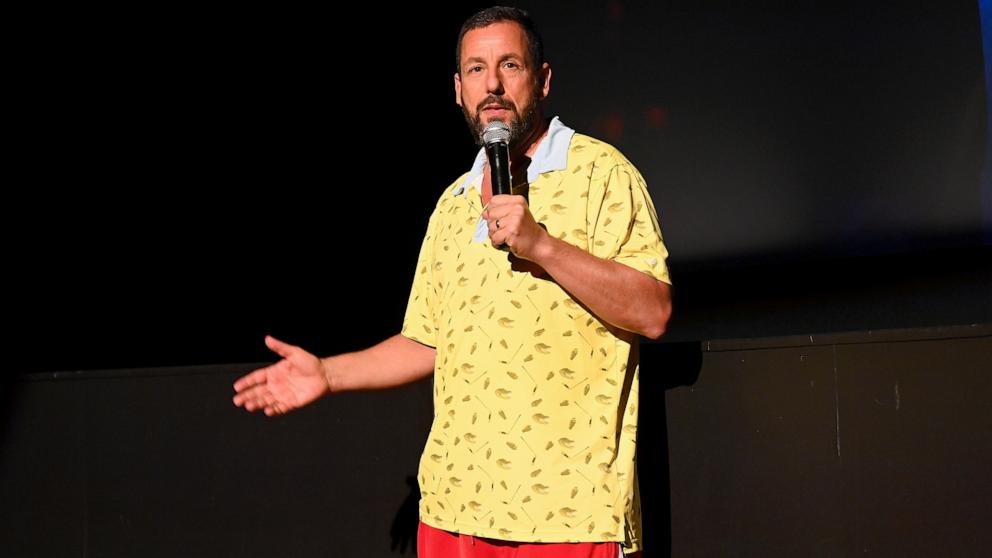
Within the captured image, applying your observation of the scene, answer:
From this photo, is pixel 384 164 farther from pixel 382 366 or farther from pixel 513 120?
pixel 513 120

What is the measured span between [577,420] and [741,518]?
38 cm

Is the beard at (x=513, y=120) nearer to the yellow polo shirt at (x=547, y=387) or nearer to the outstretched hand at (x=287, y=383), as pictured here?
the yellow polo shirt at (x=547, y=387)

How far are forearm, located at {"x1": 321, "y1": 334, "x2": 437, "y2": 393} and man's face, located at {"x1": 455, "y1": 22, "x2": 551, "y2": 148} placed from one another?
37cm

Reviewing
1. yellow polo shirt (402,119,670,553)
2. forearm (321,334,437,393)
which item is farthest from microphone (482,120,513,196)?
forearm (321,334,437,393)

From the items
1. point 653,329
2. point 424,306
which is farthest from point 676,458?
point 424,306

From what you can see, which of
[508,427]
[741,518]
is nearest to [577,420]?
[508,427]

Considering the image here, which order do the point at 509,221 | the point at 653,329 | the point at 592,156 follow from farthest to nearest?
the point at 592,156
the point at 653,329
the point at 509,221

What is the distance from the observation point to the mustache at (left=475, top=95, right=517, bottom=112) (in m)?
1.61

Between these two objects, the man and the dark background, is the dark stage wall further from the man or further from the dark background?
the man

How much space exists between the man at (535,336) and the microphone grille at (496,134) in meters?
0.07

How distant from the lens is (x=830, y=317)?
3.03m

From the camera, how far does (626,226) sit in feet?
5.03

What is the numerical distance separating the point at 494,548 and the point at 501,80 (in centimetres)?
67

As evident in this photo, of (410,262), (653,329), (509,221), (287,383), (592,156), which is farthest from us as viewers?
(410,262)
